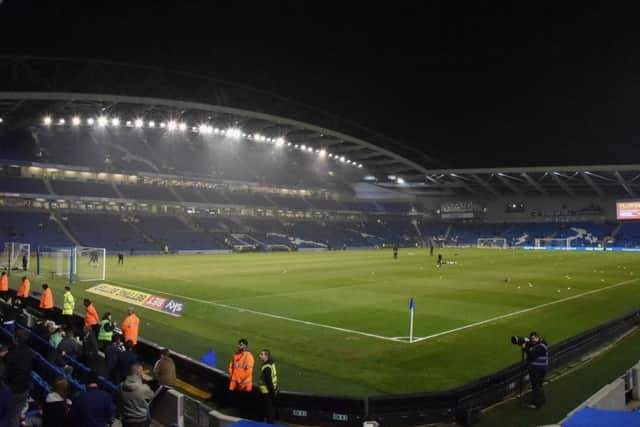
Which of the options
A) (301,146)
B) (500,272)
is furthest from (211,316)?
(301,146)

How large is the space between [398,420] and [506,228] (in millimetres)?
102342

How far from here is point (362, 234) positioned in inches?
3851

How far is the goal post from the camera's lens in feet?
300

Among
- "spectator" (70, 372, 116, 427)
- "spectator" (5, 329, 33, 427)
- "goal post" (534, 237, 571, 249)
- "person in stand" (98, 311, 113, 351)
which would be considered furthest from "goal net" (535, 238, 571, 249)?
"spectator" (70, 372, 116, 427)

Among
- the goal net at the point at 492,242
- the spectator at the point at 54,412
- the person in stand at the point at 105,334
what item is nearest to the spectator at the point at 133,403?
the spectator at the point at 54,412

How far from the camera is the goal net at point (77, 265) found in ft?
109

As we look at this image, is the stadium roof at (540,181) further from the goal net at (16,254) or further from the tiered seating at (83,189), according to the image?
the goal net at (16,254)

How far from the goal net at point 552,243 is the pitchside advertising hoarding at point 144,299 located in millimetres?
85529

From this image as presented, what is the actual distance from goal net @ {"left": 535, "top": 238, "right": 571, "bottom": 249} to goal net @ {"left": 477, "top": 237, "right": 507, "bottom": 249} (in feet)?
20.6

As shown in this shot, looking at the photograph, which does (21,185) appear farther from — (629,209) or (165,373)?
(629,209)

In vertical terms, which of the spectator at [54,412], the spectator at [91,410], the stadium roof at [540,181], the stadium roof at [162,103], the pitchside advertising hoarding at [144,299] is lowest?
the pitchside advertising hoarding at [144,299]

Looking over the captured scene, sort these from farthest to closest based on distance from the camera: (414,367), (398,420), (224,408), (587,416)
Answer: (414,367), (224,408), (398,420), (587,416)

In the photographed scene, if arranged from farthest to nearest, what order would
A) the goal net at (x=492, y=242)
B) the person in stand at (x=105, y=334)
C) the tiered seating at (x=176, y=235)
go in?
1. the goal net at (x=492, y=242)
2. the tiered seating at (x=176, y=235)
3. the person in stand at (x=105, y=334)

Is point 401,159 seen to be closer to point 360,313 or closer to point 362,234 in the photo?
point 362,234
